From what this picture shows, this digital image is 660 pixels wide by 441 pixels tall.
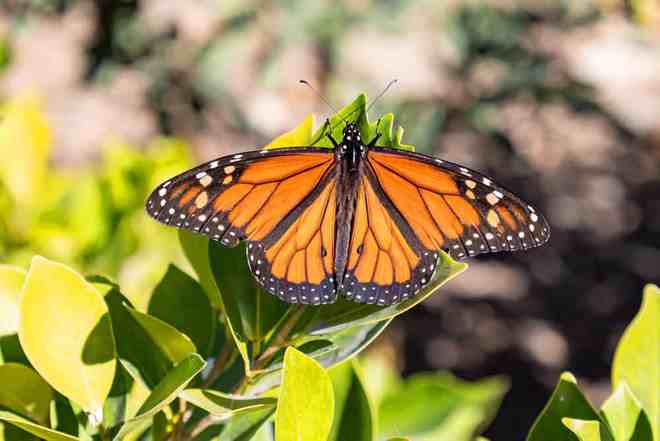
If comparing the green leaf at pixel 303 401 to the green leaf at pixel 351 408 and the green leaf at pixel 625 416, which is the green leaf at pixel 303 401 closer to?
the green leaf at pixel 351 408

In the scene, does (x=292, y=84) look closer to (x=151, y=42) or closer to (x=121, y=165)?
(x=151, y=42)

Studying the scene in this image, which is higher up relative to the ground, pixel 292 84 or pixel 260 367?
pixel 292 84

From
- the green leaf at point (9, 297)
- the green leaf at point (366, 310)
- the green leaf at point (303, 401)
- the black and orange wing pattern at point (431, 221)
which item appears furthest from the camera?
the black and orange wing pattern at point (431, 221)

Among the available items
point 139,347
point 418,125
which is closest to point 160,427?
point 139,347

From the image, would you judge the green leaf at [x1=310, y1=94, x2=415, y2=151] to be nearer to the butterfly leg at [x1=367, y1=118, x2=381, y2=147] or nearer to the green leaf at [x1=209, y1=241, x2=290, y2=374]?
the butterfly leg at [x1=367, y1=118, x2=381, y2=147]

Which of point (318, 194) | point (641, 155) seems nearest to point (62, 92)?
point (641, 155)

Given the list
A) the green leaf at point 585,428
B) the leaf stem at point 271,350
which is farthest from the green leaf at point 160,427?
the green leaf at point 585,428
